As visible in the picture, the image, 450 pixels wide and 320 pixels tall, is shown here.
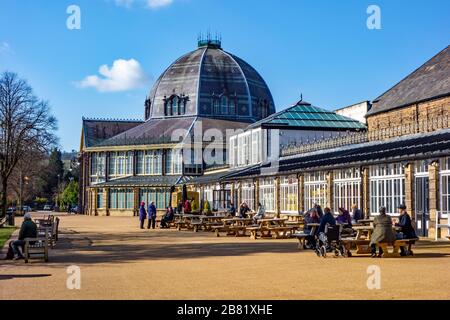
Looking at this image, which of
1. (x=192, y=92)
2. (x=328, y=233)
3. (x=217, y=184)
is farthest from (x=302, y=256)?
(x=192, y=92)

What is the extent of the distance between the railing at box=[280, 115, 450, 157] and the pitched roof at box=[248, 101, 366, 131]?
2.19 metres

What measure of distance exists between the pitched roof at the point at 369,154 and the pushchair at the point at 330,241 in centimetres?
688

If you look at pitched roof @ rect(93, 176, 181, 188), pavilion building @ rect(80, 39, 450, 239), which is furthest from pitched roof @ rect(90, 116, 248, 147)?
pitched roof @ rect(93, 176, 181, 188)

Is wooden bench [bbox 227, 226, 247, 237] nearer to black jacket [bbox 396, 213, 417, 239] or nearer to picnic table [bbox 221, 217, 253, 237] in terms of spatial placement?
picnic table [bbox 221, 217, 253, 237]

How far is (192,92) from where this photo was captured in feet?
268

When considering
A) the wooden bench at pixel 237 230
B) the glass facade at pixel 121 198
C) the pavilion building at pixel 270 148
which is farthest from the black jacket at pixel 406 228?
the glass facade at pixel 121 198

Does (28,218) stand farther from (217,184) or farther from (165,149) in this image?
(165,149)

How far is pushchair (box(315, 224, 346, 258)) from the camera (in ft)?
60.7

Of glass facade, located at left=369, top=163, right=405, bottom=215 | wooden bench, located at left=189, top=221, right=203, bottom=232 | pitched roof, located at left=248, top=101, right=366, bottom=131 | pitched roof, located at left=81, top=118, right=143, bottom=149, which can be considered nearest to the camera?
glass facade, located at left=369, top=163, right=405, bottom=215

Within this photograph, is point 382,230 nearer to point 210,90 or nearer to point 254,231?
point 254,231

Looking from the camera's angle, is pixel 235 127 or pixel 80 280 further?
pixel 235 127

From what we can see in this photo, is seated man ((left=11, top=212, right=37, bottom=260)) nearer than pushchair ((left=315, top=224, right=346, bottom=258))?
No

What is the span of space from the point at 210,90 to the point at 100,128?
17.0 meters

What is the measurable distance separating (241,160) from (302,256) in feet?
113
